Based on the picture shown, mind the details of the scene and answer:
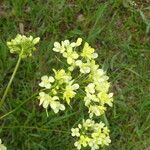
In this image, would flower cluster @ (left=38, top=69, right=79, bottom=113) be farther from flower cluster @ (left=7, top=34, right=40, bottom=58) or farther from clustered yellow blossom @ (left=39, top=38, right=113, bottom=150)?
flower cluster @ (left=7, top=34, right=40, bottom=58)

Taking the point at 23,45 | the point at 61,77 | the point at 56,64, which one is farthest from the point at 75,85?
the point at 56,64

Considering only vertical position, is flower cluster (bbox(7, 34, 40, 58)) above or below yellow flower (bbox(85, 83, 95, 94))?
above

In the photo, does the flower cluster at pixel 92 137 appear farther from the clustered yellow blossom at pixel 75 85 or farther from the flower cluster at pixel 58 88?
the flower cluster at pixel 58 88

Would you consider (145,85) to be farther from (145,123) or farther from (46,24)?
(46,24)

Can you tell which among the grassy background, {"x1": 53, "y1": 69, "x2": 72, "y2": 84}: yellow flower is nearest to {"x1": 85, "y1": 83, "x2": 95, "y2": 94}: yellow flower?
{"x1": 53, "y1": 69, "x2": 72, "y2": 84}: yellow flower

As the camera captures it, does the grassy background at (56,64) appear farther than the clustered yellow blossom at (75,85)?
Yes

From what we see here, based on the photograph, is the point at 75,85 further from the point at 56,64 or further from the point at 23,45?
the point at 56,64

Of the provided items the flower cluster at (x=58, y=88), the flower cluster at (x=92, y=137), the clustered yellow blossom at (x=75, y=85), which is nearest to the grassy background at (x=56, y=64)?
the flower cluster at (x=92, y=137)

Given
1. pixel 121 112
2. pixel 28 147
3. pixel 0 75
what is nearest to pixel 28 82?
pixel 0 75
